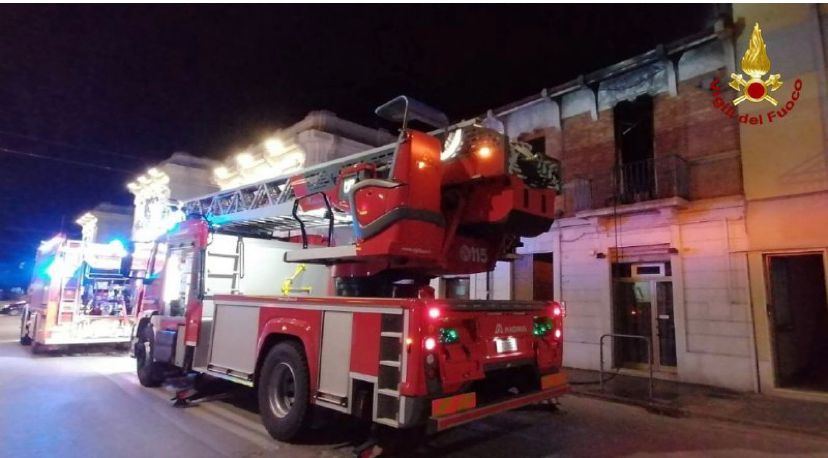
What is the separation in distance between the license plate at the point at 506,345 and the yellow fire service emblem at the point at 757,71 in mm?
8446

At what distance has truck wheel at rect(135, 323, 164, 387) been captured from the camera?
8156 mm

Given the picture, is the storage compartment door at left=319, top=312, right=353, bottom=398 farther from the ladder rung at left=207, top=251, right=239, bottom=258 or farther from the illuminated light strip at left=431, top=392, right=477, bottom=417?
the ladder rung at left=207, top=251, right=239, bottom=258

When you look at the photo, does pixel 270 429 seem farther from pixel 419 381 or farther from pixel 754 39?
pixel 754 39

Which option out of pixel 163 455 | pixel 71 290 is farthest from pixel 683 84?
pixel 71 290

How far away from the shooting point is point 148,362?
26.9ft

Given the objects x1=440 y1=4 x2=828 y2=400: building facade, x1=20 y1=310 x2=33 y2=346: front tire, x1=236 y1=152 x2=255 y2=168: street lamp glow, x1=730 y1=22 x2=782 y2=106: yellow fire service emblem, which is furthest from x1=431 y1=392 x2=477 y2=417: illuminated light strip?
x1=236 y1=152 x2=255 y2=168: street lamp glow

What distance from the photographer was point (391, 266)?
5.59 metres

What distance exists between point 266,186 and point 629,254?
8.56 meters

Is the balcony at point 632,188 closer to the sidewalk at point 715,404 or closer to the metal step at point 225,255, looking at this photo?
the sidewalk at point 715,404

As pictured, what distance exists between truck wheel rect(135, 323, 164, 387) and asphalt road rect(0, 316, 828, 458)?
0.65 ft

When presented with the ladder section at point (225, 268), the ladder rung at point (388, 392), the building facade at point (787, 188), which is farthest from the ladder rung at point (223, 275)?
the building facade at point (787, 188)

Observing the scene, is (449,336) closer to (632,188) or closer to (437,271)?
(437,271)

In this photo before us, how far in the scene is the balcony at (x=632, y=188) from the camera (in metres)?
10.4

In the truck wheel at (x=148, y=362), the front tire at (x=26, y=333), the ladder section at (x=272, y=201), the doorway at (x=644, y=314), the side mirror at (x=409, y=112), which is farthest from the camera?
the front tire at (x=26, y=333)
